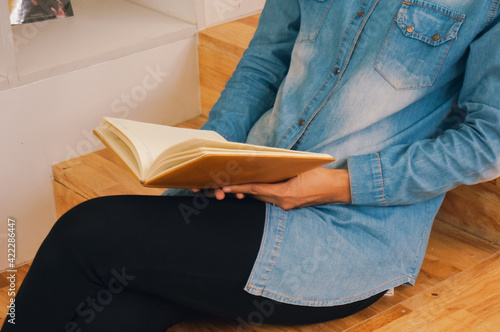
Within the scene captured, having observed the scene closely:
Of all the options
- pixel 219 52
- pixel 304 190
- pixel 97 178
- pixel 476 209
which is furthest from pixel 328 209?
pixel 219 52

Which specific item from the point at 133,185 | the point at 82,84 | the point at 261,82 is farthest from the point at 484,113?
the point at 82,84

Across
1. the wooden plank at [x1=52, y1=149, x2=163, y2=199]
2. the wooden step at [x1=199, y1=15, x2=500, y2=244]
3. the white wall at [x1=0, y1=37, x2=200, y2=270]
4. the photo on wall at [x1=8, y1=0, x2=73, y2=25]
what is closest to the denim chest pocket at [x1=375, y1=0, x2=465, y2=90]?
the wooden step at [x1=199, y1=15, x2=500, y2=244]

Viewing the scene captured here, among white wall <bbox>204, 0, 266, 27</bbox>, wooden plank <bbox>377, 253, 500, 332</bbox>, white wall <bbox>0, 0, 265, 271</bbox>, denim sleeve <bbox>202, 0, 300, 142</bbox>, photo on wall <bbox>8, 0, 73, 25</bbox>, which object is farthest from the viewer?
white wall <bbox>204, 0, 266, 27</bbox>

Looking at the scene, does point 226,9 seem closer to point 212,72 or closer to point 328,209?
point 212,72

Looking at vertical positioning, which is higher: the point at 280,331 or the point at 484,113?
the point at 484,113

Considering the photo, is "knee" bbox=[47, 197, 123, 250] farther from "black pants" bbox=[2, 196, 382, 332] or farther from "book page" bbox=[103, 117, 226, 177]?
"book page" bbox=[103, 117, 226, 177]

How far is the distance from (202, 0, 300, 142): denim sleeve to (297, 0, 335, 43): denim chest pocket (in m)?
0.05

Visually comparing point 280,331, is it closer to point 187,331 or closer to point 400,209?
point 187,331

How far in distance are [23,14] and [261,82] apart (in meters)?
0.83

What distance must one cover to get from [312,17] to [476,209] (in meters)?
0.51

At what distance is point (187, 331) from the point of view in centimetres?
108

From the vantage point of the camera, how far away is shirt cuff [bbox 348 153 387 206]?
0.98m

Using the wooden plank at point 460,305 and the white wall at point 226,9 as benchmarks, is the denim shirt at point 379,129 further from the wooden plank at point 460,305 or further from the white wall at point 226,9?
the white wall at point 226,9

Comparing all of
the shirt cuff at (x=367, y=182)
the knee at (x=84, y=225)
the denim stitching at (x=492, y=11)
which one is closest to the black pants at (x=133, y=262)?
the knee at (x=84, y=225)
